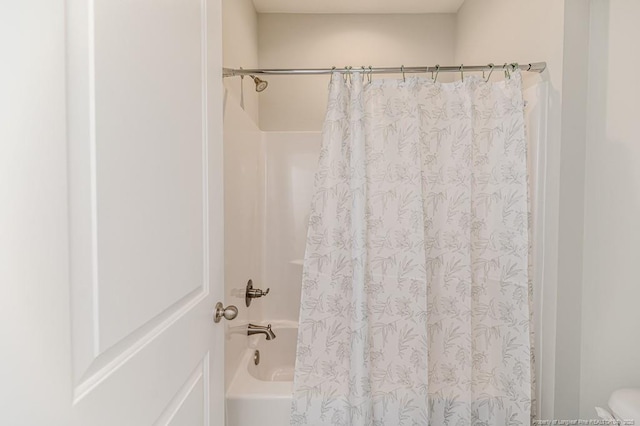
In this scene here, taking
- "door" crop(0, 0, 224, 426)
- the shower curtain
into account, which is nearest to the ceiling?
the shower curtain

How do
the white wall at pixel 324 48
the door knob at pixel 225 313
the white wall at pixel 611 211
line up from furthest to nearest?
the white wall at pixel 324 48
the white wall at pixel 611 211
the door knob at pixel 225 313

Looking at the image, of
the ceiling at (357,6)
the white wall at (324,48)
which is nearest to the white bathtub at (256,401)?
the white wall at (324,48)

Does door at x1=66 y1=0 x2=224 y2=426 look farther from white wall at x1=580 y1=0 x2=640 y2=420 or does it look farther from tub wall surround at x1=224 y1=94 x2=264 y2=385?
white wall at x1=580 y1=0 x2=640 y2=420

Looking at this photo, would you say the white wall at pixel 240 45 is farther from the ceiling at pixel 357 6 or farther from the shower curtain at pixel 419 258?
the shower curtain at pixel 419 258

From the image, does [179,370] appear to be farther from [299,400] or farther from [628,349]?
[628,349]

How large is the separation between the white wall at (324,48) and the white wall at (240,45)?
154 millimetres

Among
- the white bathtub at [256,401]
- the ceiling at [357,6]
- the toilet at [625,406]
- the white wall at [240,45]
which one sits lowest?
the white bathtub at [256,401]

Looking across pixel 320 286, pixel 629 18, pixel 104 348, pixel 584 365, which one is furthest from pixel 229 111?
pixel 584 365

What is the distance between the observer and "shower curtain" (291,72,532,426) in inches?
54.1

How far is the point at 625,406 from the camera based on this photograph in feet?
3.28

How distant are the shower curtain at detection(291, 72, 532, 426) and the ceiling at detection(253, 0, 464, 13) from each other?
4.18 ft

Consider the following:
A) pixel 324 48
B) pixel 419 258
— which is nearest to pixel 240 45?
pixel 324 48

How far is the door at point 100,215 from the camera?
345 mm

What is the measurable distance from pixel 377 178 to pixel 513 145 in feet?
1.86
